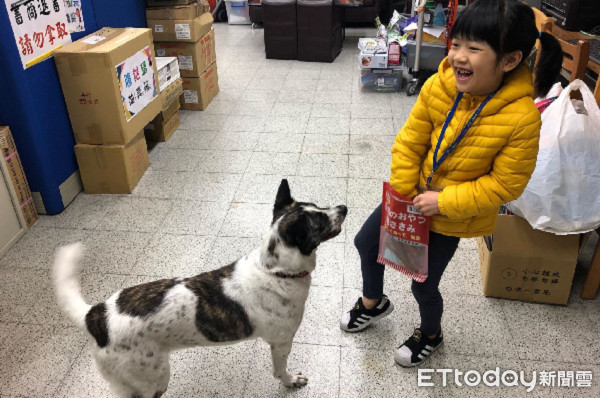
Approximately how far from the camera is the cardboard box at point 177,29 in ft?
12.7

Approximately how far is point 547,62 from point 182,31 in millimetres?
3266

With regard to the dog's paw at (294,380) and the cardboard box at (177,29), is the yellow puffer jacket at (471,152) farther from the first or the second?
the cardboard box at (177,29)

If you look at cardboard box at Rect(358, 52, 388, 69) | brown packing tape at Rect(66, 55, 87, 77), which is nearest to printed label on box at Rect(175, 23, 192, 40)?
brown packing tape at Rect(66, 55, 87, 77)

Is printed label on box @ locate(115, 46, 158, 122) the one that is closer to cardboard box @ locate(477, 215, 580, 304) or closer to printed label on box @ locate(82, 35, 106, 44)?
printed label on box @ locate(82, 35, 106, 44)

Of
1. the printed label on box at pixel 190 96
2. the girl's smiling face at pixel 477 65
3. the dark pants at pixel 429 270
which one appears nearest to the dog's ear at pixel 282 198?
the dark pants at pixel 429 270

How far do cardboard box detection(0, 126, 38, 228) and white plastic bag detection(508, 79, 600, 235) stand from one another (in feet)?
8.78

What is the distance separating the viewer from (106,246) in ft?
8.46

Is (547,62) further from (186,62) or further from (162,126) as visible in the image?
(186,62)

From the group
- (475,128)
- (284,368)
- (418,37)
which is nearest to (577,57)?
(475,128)

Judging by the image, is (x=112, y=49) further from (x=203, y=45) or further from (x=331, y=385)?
(x=331, y=385)

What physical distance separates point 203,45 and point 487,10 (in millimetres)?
3459

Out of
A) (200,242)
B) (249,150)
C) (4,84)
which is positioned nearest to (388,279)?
(200,242)

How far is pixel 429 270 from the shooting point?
162 cm

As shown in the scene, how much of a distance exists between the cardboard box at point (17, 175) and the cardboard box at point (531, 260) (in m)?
2.56
